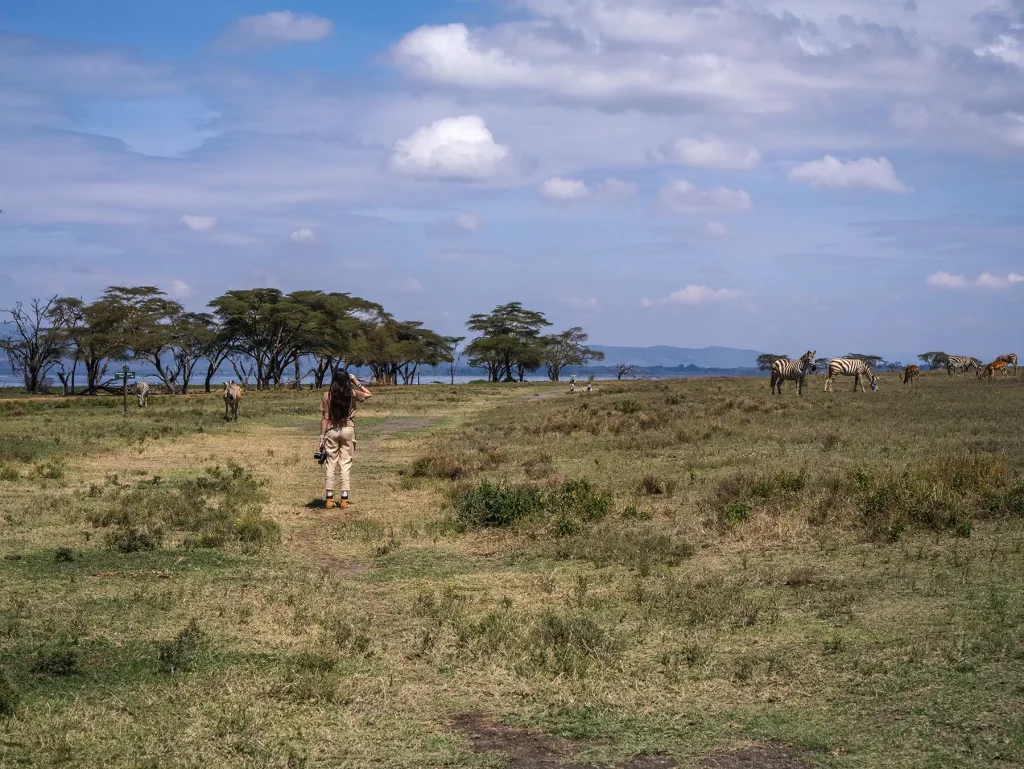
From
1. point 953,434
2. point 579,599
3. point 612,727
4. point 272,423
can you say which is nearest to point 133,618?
point 579,599

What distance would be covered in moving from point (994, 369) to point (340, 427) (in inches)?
1871

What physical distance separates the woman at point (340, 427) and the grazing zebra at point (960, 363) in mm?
52199

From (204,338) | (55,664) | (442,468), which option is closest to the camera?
(55,664)

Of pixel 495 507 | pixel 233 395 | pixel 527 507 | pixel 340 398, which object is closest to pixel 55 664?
pixel 495 507

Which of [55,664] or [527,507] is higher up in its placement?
[527,507]

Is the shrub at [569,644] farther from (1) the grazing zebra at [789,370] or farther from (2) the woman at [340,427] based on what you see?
(1) the grazing zebra at [789,370]

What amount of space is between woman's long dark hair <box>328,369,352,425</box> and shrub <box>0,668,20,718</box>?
27.7 ft

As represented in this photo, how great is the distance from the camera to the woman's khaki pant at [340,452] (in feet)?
49.7

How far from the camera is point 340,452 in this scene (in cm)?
1533

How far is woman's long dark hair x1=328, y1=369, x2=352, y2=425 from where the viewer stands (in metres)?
14.9

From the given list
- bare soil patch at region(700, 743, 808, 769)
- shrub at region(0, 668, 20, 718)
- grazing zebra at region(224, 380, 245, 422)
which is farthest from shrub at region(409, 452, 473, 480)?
grazing zebra at region(224, 380, 245, 422)

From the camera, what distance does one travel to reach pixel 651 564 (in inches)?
426

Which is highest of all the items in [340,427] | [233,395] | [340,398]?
[340,398]

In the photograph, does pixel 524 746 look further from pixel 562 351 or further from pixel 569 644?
pixel 562 351
